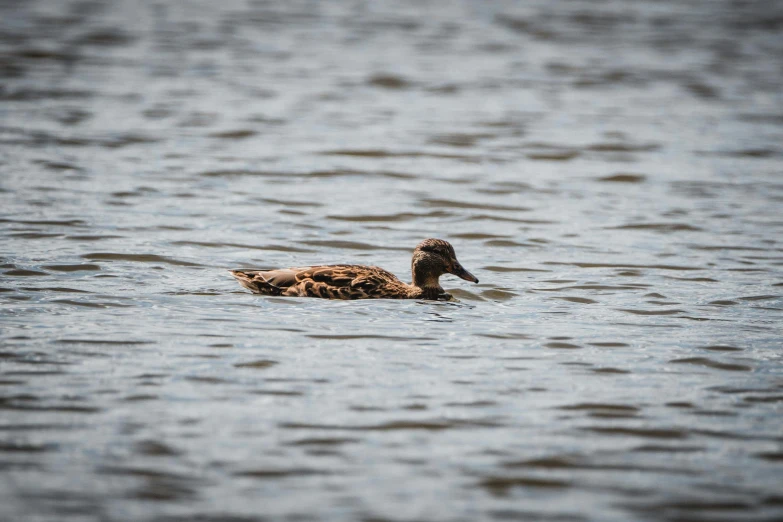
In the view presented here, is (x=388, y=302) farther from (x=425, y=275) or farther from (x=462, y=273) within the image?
(x=462, y=273)

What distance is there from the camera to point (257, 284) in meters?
9.34

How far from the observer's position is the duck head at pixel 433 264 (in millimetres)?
9680

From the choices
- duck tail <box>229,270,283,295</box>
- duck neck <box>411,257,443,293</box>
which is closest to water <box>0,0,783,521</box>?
duck tail <box>229,270,283,295</box>

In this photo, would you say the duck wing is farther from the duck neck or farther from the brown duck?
the duck neck

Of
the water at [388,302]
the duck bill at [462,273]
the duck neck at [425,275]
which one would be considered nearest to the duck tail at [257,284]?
the water at [388,302]

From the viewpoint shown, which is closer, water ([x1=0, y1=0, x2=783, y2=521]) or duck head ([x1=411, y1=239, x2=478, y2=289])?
water ([x1=0, y1=0, x2=783, y2=521])

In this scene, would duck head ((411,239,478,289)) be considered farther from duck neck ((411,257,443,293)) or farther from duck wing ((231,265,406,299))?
duck wing ((231,265,406,299))

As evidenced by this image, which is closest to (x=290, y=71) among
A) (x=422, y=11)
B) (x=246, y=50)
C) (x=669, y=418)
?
(x=246, y=50)

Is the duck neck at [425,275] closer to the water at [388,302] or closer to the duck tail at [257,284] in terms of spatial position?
the water at [388,302]

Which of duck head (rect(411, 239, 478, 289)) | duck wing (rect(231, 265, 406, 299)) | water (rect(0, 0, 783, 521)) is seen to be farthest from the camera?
duck head (rect(411, 239, 478, 289))

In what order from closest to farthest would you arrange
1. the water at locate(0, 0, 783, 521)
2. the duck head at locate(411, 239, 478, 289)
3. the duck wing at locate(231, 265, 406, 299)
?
the water at locate(0, 0, 783, 521), the duck wing at locate(231, 265, 406, 299), the duck head at locate(411, 239, 478, 289)

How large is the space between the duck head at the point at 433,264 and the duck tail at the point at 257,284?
122cm

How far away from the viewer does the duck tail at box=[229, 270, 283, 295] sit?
934cm

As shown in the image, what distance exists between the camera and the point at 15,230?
455 inches
